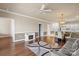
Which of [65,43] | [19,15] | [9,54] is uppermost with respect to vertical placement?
[19,15]

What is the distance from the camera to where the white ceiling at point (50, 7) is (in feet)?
6.89

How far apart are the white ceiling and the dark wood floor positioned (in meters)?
0.58

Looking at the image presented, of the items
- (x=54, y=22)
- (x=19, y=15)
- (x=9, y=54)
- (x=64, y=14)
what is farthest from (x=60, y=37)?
(x=9, y=54)

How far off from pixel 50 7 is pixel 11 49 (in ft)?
3.53

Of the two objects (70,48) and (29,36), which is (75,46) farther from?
(29,36)

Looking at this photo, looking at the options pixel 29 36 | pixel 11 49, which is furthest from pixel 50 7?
pixel 11 49

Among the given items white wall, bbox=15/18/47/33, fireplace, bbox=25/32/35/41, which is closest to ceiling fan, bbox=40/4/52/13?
white wall, bbox=15/18/47/33

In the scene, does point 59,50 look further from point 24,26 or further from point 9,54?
point 9,54

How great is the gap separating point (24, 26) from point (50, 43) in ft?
1.96

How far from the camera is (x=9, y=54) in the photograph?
2121 millimetres

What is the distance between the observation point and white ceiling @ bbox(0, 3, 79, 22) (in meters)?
2.10

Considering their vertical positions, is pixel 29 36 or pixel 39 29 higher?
pixel 39 29

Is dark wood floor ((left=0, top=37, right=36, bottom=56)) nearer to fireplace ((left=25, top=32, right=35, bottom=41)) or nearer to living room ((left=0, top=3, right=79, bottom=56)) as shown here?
living room ((left=0, top=3, right=79, bottom=56))

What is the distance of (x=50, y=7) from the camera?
6.97ft
